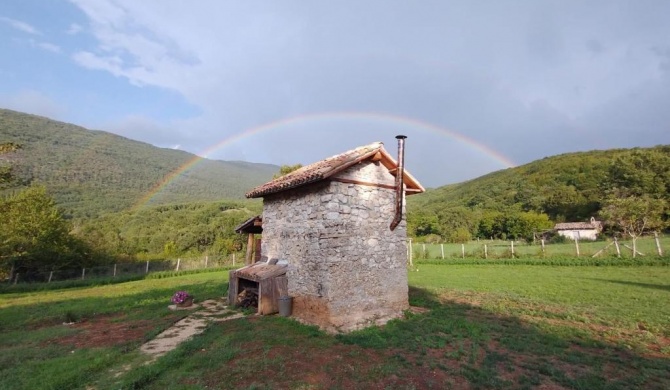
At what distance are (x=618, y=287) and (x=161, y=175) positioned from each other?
107750 millimetres

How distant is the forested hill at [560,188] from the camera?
4653 centimetres

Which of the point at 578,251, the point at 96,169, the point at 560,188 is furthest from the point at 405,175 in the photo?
the point at 96,169

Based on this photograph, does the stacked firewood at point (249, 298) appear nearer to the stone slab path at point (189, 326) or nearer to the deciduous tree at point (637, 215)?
the stone slab path at point (189, 326)

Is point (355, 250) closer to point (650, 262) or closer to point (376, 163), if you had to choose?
point (376, 163)

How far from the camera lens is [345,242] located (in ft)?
29.9

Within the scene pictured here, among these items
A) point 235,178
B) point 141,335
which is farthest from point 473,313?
point 235,178

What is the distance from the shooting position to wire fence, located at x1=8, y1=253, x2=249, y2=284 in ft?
89.9

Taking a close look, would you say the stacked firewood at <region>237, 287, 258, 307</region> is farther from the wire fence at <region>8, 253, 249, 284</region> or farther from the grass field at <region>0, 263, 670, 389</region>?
the wire fence at <region>8, 253, 249, 284</region>

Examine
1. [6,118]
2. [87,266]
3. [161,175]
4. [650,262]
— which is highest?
[6,118]

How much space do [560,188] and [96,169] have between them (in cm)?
10106

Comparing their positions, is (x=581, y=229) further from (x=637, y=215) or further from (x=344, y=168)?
(x=344, y=168)

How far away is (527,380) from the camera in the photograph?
5.77 metres

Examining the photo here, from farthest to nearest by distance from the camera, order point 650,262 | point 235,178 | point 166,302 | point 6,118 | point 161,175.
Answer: point 235,178 → point 161,175 → point 6,118 → point 650,262 → point 166,302

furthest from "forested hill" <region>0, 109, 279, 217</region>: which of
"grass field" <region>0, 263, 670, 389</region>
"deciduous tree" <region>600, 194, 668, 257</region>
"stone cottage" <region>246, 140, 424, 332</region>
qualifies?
"deciduous tree" <region>600, 194, 668, 257</region>
